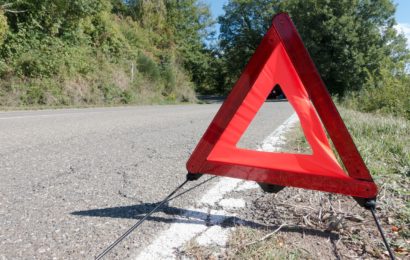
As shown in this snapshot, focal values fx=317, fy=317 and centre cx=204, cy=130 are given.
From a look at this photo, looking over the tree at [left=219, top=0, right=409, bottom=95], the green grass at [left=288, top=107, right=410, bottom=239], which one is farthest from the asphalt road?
the tree at [left=219, top=0, right=409, bottom=95]

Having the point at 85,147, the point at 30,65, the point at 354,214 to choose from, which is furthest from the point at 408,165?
the point at 30,65

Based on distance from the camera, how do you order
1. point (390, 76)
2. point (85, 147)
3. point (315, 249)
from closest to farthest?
1. point (315, 249)
2. point (85, 147)
3. point (390, 76)

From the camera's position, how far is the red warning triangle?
148 centimetres

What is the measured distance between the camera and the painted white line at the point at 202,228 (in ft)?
4.78

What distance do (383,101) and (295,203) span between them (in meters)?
9.41

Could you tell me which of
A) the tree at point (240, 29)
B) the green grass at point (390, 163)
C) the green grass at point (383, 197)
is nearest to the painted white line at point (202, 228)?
the green grass at point (383, 197)

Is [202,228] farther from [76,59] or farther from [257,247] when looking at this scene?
[76,59]

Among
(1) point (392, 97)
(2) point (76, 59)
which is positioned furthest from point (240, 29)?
(1) point (392, 97)

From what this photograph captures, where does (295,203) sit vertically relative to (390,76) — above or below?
below

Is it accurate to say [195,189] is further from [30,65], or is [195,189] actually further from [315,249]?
[30,65]

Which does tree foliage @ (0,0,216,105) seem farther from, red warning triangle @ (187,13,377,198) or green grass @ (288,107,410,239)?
red warning triangle @ (187,13,377,198)

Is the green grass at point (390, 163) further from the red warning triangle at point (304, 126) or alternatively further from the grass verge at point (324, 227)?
the red warning triangle at point (304, 126)

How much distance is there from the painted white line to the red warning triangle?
274 millimetres

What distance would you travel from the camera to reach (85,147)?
12.3 feet
